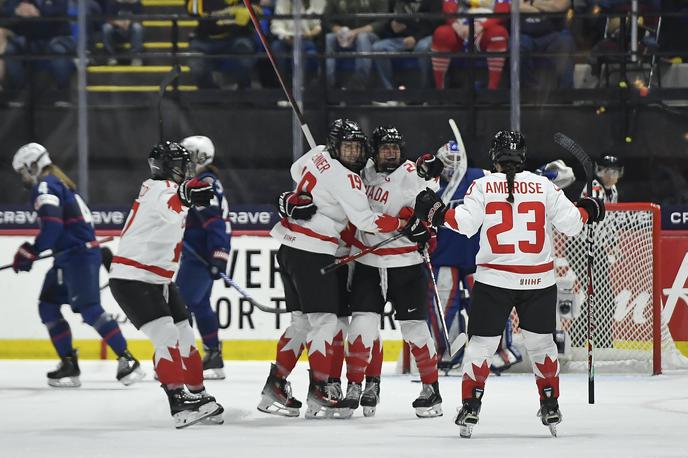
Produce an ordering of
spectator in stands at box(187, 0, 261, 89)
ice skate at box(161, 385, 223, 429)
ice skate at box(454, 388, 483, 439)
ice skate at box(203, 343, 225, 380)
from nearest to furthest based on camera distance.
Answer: ice skate at box(454, 388, 483, 439) < ice skate at box(161, 385, 223, 429) < ice skate at box(203, 343, 225, 380) < spectator in stands at box(187, 0, 261, 89)

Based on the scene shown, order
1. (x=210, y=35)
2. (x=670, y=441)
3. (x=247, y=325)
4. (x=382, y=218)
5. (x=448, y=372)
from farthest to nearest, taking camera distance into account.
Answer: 1. (x=210, y=35)
2. (x=247, y=325)
3. (x=448, y=372)
4. (x=382, y=218)
5. (x=670, y=441)

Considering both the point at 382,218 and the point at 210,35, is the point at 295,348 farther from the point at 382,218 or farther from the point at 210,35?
the point at 210,35

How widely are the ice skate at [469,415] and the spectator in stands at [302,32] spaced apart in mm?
4293

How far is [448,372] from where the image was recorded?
823 centimetres

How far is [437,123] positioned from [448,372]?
1.96 metres

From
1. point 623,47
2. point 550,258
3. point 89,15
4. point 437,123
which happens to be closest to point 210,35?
point 89,15

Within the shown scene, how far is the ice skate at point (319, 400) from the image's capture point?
6.39 meters

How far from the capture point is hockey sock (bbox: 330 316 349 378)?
6547 mm

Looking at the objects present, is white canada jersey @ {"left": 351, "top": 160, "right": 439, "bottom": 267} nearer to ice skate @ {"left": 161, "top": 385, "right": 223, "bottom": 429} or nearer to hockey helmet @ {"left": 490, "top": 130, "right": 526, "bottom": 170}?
hockey helmet @ {"left": 490, "top": 130, "right": 526, "bottom": 170}

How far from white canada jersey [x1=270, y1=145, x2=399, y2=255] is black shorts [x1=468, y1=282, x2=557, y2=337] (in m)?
0.67

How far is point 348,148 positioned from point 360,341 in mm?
818

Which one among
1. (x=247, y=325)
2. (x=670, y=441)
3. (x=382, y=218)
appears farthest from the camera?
(x=247, y=325)

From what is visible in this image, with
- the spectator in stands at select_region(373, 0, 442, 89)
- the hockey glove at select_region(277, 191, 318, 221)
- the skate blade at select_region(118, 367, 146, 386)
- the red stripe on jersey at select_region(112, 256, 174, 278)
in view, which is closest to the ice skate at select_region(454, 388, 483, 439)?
the hockey glove at select_region(277, 191, 318, 221)

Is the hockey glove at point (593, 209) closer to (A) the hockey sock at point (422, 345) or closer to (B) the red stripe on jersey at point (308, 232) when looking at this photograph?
(A) the hockey sock at point (422, 345)
